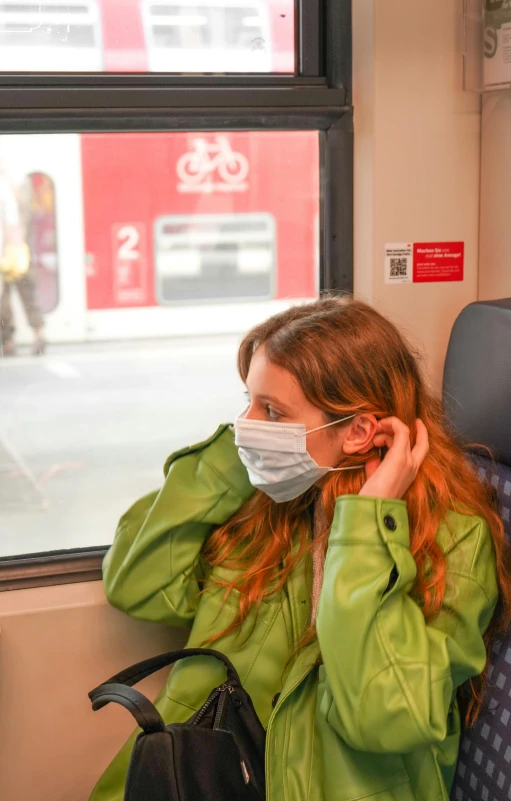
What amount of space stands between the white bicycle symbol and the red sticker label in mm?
490

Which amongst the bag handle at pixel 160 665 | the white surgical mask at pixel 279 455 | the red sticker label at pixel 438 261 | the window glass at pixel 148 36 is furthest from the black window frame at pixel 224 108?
the white surgical mask at pixel 279 455

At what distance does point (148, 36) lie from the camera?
213 centimetres

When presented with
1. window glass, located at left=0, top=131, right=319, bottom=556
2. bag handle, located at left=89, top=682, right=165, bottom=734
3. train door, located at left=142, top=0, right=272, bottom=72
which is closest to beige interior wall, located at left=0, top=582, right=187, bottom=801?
window glass, located at left=0, top=131, right=319, bottom=556

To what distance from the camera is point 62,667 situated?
2049 millimetres

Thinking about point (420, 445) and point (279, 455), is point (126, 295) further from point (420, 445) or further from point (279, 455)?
point (420, 445)

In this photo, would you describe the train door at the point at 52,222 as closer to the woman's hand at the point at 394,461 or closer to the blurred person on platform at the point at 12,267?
the blurred person on platform at the point at 12,267

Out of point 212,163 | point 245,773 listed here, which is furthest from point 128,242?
point 245,773

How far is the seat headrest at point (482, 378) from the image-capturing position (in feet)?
5.76

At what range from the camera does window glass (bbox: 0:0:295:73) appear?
205 centimetres

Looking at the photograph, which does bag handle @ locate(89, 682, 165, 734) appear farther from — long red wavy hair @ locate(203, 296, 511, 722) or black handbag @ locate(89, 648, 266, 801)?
long red wavy hair @ locate(203, 296, 511, 722)

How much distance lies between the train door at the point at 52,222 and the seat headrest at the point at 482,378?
3.06 feet

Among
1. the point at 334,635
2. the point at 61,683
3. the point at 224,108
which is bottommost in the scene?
the point at 61,683

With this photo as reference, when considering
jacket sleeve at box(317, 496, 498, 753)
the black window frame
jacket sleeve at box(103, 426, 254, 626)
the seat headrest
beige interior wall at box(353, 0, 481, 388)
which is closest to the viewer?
jacket sleeve at box(317, 496, 498, 753)

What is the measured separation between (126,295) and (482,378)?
0.94 meters
